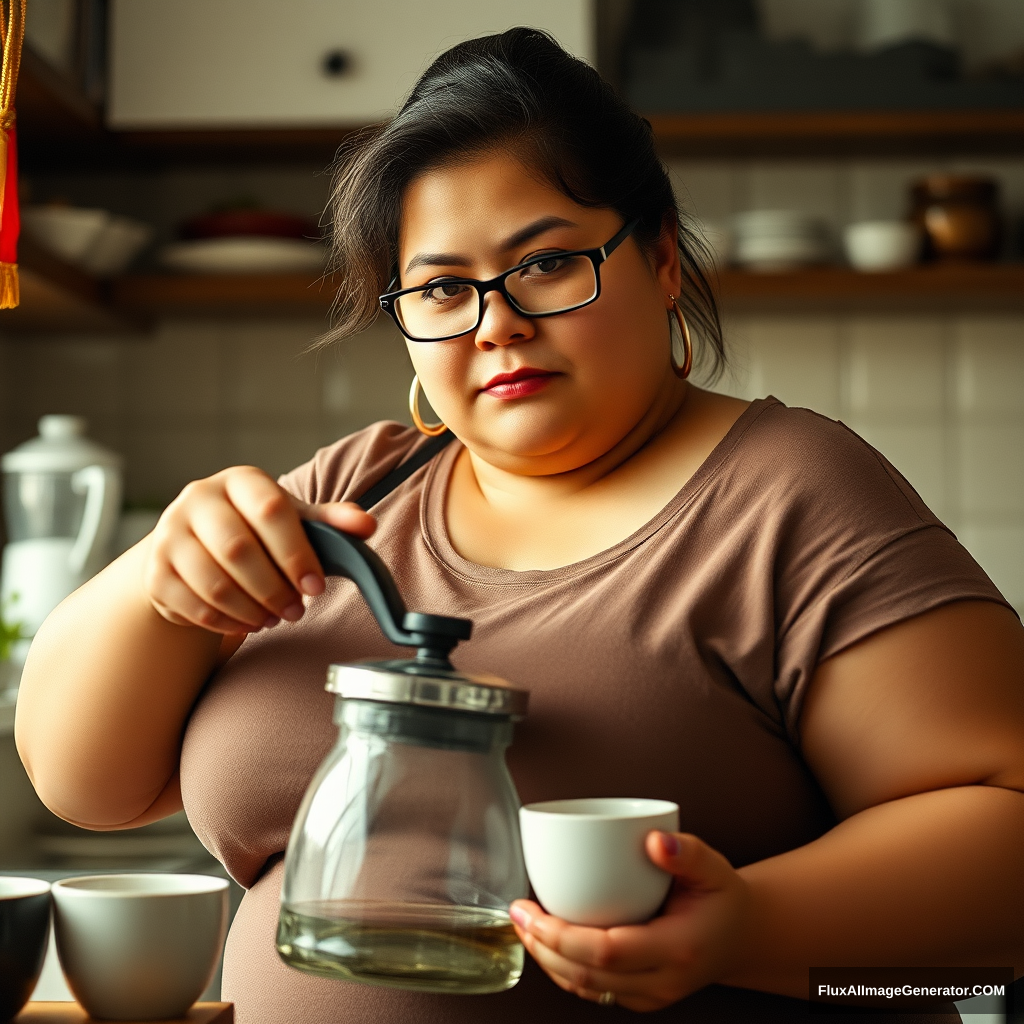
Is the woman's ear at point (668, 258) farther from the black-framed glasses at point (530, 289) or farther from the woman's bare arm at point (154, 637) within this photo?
the woman's bare arm at point (154, 637)

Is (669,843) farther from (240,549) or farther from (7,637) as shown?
(7,637)

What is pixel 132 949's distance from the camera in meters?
0.62

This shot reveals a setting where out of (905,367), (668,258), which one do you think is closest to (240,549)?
(668,258)

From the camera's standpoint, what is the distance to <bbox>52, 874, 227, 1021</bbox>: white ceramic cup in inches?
24.6

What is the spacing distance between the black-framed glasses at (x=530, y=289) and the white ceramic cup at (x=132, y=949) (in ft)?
1.51

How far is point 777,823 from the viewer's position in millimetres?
827

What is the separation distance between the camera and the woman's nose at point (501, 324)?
2.97 ft

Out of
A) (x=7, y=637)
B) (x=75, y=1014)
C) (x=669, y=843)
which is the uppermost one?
(x=669, y=843)

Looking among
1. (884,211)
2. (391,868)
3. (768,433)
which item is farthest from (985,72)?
(391,868)

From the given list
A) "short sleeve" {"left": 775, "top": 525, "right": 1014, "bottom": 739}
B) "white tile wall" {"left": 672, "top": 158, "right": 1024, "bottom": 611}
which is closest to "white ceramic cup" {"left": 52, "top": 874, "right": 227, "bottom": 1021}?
"short sleeve" {"left": 775, "top": 525, "right": 1014, "bottom": 739}

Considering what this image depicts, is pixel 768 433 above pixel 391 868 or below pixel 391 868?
above

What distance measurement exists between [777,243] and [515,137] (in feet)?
4.45

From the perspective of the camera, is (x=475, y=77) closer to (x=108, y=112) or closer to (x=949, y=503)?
(x=108, y=112)

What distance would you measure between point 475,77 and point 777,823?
587 millimetres
